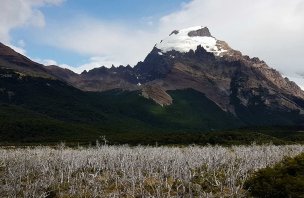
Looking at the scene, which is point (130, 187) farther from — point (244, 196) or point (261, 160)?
point (261, 160)

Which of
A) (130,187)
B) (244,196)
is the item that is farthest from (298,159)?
(130,187)

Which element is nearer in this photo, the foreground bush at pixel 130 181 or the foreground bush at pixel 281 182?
the foreground bush at pixel 281 182

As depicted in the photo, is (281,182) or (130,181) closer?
(281,182)

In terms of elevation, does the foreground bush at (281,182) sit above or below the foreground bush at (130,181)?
above

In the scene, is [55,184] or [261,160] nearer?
[55,184]

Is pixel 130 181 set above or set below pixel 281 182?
below

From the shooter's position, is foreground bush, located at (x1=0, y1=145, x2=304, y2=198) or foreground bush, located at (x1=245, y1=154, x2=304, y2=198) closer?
foreground bush, located at (x1=245, y1=154, x2=304, y2=198)

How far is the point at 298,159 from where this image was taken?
2781 centimetres

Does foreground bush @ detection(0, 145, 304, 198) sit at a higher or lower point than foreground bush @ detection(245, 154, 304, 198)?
lower

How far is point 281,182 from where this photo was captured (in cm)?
2508

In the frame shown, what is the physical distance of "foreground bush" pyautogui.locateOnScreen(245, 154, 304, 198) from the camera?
2430 cm

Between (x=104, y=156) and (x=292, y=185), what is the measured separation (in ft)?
89.9

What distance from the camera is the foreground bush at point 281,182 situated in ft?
79.7

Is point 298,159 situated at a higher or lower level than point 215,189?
higher
